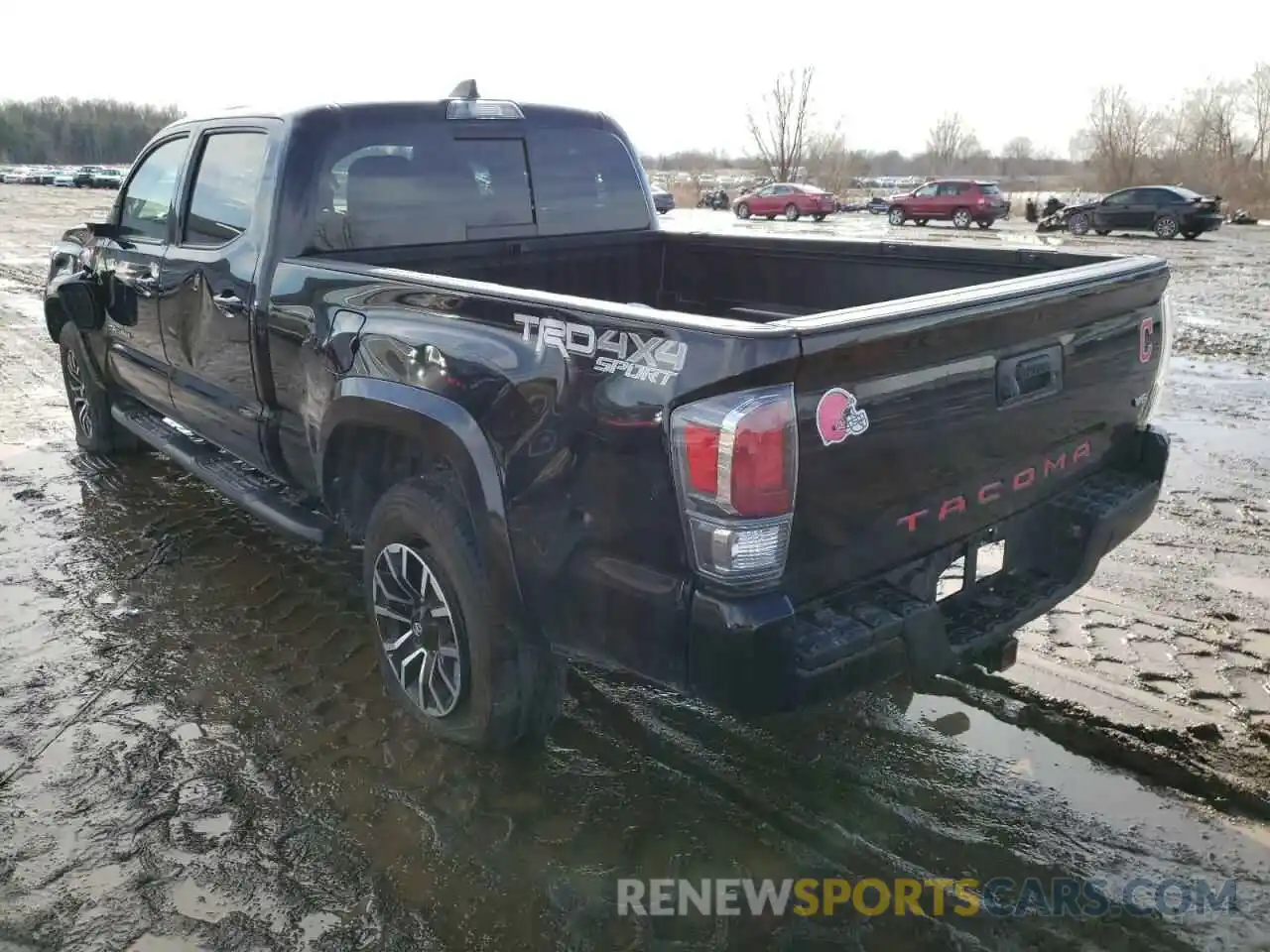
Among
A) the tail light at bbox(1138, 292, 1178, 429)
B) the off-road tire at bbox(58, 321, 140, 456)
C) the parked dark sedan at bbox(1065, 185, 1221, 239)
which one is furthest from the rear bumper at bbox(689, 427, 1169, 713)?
the parked dark sedan at bbox(1065, 185, 1221, 239)

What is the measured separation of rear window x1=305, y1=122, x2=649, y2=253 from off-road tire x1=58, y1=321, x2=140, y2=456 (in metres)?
3.01

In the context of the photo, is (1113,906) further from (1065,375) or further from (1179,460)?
(1179,460)

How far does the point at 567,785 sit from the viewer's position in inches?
121

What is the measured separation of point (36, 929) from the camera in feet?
8.32

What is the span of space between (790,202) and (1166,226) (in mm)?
15041

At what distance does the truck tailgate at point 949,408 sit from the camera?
231cm

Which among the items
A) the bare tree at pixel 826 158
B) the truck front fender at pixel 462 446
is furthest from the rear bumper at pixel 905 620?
the bare tree at pixel 826 158

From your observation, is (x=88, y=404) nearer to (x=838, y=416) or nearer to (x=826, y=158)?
(x=838, y=416)

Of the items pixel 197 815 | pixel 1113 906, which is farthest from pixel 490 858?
pixel 1113 906

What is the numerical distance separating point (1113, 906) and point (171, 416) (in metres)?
4.64

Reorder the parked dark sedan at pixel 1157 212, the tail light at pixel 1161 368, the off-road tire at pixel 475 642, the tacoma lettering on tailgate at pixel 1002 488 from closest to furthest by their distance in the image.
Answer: the tacoma lettering on tailgate at pixel 1002 488 → the off-road tire at pixel 475 642 → the tail light at pixel 1161 368 → the parked dark sedan at pixel 1157 212

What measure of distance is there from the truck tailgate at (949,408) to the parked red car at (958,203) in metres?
31.3

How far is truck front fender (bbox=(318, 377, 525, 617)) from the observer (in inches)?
108

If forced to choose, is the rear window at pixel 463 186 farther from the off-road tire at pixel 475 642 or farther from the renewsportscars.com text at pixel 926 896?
the renewsportscars.com text at pixel 926 896
